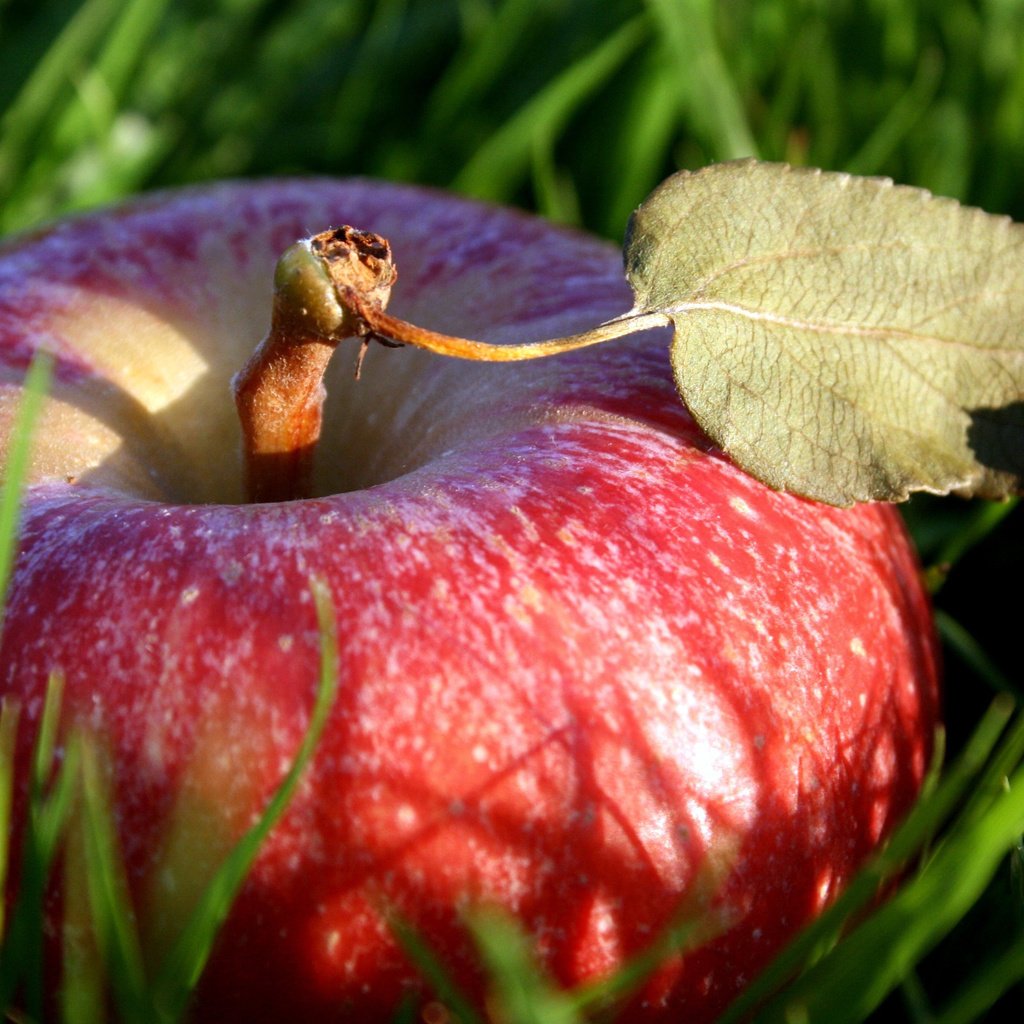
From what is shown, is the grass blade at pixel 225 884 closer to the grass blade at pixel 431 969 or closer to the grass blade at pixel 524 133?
the grass blade at pixel 431 969

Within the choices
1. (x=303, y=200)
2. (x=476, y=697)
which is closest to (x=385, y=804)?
(x=476, y=697)

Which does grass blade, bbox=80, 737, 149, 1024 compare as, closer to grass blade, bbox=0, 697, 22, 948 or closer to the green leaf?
grass blade, bbox=0, 697, 22, 948

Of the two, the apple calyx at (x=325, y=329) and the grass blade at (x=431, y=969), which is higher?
the apple calyx at (x=325, y=329)

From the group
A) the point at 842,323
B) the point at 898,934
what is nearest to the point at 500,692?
the point at 898,934

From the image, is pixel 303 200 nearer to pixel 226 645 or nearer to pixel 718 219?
pixel 718 219

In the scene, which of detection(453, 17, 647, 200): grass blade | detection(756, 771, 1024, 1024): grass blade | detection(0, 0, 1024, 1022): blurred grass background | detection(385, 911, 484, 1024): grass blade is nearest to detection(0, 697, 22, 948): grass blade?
detection(385, 911, 484, 1024): grass blade

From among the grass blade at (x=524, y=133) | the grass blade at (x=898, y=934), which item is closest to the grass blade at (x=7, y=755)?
the grass blade at (x=898, y=934)

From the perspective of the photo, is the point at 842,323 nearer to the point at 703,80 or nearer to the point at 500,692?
the point at 500,692
